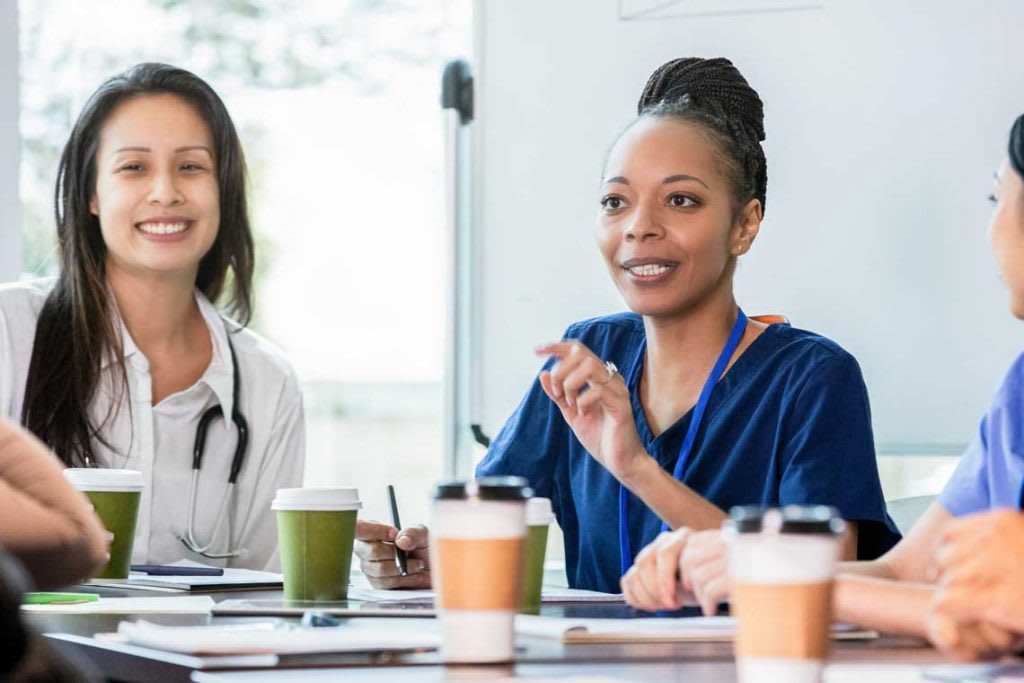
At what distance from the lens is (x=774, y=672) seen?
88cm

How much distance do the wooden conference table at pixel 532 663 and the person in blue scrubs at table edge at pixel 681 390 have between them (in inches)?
23.0

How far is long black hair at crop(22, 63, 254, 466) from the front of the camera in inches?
95.9

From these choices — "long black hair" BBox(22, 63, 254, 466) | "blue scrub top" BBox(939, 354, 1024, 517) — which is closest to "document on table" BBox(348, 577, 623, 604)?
"blue scrub top" BBox(939, 354, 1024, 517)

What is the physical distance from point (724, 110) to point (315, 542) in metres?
0.87

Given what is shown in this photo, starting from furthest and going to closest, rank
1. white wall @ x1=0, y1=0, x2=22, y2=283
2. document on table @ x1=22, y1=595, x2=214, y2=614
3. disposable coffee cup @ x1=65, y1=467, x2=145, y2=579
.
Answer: white wall @ x1=0, y1=0, x2=22, y2=283, disposable coffee cup @ x1=65, y1=467, x2=145, y2=579, document on table @ x1=22, y1=595, x2=214, y2=614

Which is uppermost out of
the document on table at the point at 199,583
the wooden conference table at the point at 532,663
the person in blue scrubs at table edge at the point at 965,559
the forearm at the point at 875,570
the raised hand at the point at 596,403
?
the raised hand at the point at 596,403

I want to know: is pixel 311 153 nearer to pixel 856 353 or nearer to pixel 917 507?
pixel 856 353

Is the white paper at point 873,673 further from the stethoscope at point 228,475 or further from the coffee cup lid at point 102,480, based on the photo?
the stethoscope at point 228,475

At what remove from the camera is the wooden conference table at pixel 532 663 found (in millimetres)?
1010

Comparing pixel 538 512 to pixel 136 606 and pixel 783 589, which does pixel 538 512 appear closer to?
pixel 136 606

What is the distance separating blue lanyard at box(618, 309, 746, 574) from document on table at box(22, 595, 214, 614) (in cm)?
56

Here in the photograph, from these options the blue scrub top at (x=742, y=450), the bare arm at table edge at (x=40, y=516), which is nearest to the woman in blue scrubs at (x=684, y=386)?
the blue scrub top at (x=742, y=450)

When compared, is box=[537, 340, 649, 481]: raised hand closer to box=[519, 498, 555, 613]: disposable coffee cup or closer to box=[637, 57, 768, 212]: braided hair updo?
box=[519, 498, 555, 613]: disposable coffee cup

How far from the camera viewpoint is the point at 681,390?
202cm
